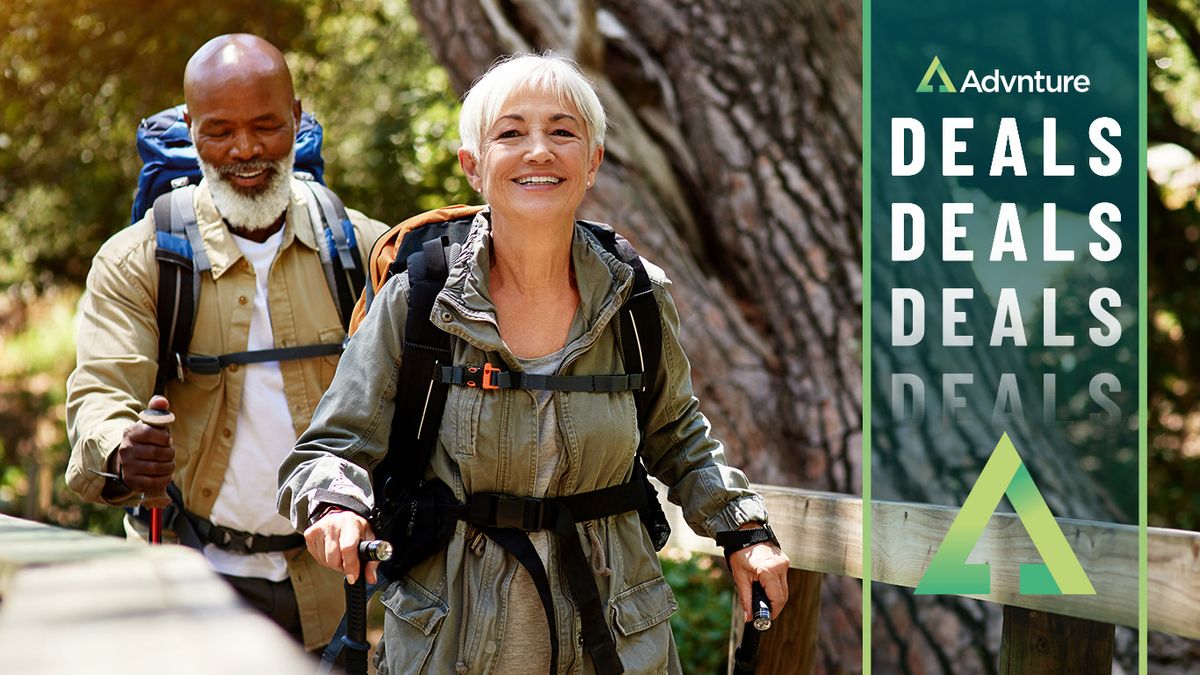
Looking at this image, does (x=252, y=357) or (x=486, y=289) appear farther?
(x=252, y=357)

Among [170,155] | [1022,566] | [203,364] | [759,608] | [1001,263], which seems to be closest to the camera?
[759,608]

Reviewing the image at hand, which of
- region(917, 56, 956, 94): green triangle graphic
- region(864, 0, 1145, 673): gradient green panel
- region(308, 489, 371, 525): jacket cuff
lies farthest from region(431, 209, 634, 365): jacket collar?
region(917, 56, 956, 94): green triangle graphic

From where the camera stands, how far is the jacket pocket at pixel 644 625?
245cm

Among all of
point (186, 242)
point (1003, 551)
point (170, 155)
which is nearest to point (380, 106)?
point (170, 155)

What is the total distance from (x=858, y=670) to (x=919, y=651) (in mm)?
368

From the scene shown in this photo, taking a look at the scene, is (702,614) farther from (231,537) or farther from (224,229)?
(224,229)

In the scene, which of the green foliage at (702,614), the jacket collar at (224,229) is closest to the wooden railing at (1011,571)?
the jacket collar at (224,229)

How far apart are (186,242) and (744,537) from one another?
173 cm

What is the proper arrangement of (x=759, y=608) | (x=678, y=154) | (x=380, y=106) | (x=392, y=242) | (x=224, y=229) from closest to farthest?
(x=759, y=608), (x=392, y=242), (x=224, y=229), (x=678, y=154), (x=380, y=106)

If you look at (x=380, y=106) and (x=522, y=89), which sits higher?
(x=380, y=106)

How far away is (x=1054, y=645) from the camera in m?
3.00

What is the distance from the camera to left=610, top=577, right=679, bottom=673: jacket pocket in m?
2.45

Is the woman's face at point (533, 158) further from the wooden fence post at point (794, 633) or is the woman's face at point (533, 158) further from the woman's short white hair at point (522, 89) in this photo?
the wooden fence post at point (794, 633)

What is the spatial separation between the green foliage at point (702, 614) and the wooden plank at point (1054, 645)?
9.50ft
